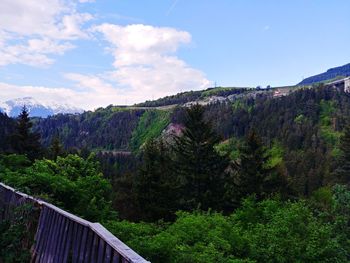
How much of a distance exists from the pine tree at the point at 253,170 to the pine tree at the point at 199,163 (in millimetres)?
2203

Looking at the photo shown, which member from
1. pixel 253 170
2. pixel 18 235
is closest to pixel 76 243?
pixel 18 235

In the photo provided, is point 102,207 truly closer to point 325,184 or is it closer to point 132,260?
point 132,260

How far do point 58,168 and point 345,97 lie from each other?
17715cm

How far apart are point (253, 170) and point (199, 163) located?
208 inches

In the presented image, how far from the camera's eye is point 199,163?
33500 millimetres

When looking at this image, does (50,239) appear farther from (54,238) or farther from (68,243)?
(68,243)

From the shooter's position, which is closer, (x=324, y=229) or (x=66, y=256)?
(x=66, y=256)

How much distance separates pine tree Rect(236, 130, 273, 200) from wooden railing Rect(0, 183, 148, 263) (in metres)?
28.2

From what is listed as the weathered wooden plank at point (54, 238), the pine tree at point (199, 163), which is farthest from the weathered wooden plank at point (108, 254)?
the pine tree at point (199, 163)

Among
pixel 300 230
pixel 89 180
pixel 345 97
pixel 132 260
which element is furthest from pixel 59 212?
pixel 345 97

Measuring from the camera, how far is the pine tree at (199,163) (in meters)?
32.3

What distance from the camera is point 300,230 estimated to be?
53.2ft

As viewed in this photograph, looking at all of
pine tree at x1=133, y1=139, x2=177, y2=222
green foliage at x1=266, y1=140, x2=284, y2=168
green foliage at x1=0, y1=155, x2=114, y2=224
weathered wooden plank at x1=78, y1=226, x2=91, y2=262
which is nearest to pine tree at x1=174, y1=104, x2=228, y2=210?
pine tree at x1=133, y1=139, x2=177, y2=222

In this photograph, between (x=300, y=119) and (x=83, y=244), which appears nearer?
(x=83, y=244)
